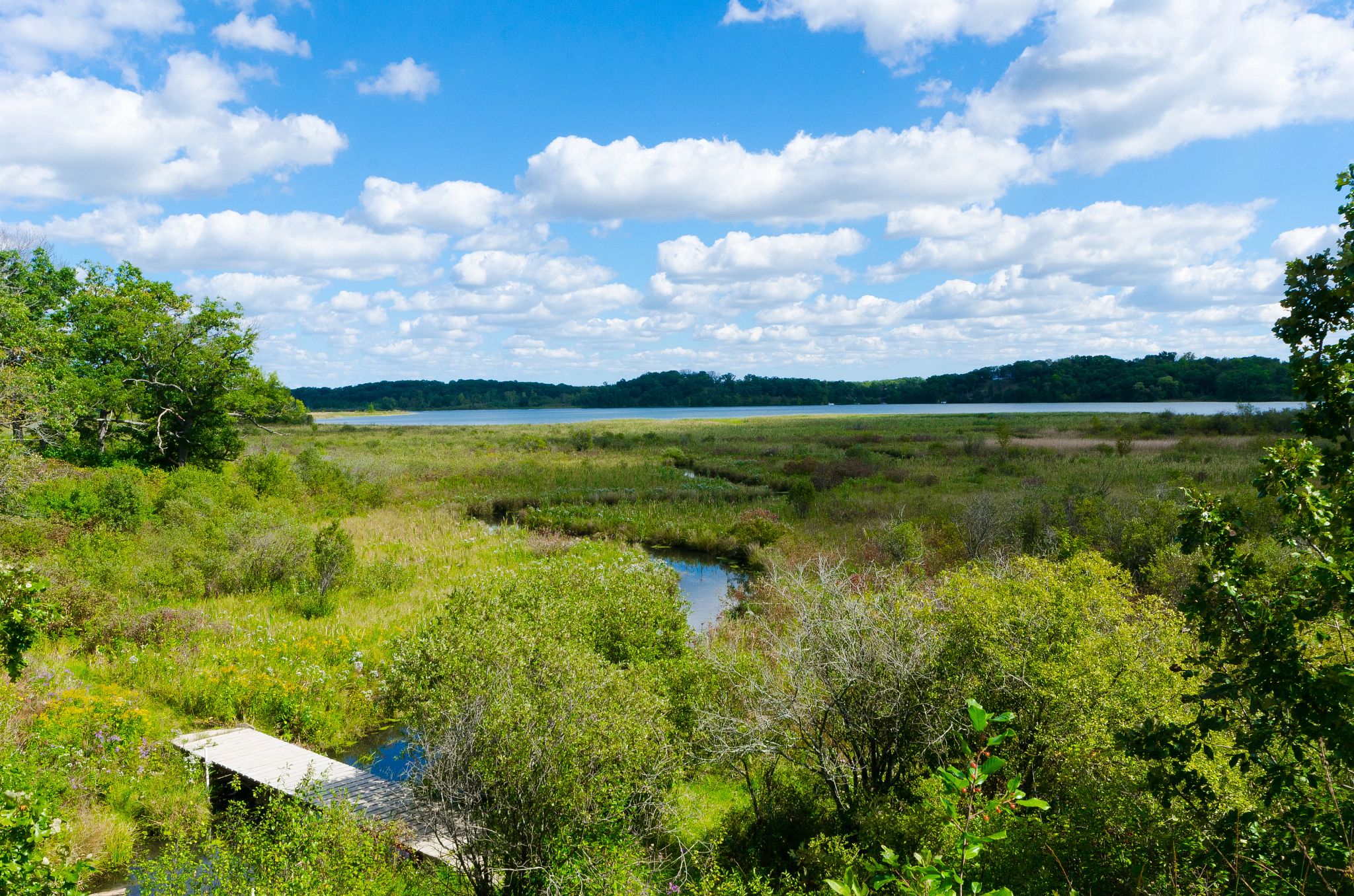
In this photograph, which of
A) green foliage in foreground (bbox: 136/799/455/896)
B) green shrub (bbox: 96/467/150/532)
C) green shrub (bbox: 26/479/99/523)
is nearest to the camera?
green foliage in foreground (bbox: 136/799/455/896)

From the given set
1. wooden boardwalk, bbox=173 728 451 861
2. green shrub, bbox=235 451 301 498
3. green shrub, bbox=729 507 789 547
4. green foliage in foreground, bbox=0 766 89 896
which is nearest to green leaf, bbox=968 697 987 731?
green foliage in foreground, bbox=0 766 89 896

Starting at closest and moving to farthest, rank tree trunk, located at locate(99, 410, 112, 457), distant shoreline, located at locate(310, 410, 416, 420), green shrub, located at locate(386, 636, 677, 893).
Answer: green shrub, located at locate(386, 636, 677, 893), tree trunk, located at locate(99, 410, 112, 457), distant shoreline, located at locate(310, 410, 416, 420)

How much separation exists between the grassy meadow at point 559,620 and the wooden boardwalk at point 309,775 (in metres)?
0.43

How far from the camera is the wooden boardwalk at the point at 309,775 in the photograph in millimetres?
9609

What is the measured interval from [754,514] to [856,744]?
74.3 ft

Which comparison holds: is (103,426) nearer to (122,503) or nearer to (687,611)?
(122,503)

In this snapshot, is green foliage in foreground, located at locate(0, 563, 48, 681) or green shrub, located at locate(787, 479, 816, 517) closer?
green foliage in foreground, located at locate(0, 563, 48, 681)

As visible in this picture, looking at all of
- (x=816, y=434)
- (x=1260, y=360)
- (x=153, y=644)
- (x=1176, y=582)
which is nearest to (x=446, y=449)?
(x=816, y=434)

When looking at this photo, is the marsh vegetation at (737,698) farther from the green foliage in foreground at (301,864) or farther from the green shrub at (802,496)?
the green shrub at (802,496)

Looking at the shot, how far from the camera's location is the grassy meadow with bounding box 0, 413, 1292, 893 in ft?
27.1

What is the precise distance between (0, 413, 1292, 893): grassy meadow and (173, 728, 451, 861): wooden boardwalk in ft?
1.42

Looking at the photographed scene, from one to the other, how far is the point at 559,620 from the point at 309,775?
3.84 m

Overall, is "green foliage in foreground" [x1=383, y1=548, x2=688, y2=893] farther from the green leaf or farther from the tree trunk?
the tree trunk

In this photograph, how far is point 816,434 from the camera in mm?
76125
